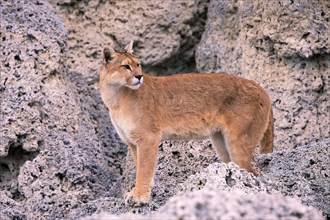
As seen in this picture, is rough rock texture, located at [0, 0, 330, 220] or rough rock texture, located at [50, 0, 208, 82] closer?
rough rock texture, located at [0, 0, 330, 220]

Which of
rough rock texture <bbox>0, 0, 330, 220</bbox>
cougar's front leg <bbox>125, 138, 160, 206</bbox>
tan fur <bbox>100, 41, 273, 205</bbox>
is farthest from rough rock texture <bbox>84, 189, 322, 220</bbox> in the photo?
tan fur <bbox>100, 41, 273, 205</bbox>

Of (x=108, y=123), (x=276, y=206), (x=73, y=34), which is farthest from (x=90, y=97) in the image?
(x=276, y=206)

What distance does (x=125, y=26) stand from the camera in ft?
41.1

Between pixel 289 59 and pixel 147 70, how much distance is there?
221 centimetres

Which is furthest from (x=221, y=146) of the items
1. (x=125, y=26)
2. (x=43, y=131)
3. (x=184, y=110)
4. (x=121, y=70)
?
(x=125, y=26)

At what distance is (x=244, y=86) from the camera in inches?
392

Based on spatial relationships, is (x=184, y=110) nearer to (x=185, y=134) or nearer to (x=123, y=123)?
(x=185, y=134)

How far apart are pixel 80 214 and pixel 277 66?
411 cm

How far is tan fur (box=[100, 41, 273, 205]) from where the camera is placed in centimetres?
945

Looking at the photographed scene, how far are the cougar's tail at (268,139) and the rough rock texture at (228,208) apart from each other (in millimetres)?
4396

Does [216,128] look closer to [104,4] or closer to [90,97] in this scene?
[90,97]

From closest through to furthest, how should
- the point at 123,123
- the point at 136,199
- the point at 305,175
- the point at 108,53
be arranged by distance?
1. the point at 136,199
2. the point at 305,175
3. the point at 123,123
4. the point at 108,53

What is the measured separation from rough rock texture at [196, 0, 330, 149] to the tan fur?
4.90 ft

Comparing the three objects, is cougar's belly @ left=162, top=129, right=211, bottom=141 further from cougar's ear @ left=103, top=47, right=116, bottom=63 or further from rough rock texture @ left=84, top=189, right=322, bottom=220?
rough rock texture @ left=84, top=189, right=322, bottom=220
